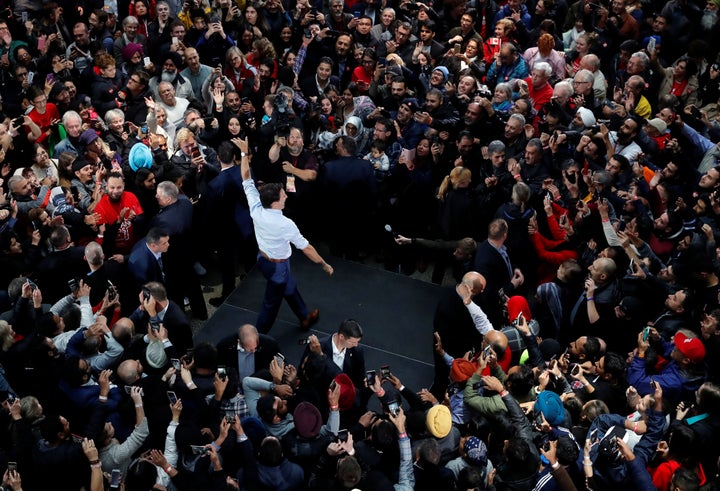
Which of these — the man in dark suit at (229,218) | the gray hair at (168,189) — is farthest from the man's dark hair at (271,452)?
the man in dark suit at (229,218)

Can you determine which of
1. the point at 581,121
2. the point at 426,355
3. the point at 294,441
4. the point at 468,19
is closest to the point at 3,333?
the point at 294,441

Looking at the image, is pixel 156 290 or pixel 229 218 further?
pixel 229 218

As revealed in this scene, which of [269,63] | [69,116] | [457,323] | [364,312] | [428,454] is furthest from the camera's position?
[269,63]

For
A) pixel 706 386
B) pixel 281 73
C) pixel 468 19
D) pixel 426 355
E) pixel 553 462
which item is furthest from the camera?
pixel 468 19

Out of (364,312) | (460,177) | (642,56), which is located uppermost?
(642,56)

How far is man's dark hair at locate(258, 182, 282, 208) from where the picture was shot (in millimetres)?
6895

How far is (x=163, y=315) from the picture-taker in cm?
656

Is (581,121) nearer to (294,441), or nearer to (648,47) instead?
(648,47)

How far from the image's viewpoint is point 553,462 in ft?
17.1

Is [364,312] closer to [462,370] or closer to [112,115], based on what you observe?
[462,370]

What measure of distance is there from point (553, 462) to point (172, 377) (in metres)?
2.69

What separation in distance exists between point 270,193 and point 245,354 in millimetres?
1409

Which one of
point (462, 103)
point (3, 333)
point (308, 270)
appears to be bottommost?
point (308, 270)

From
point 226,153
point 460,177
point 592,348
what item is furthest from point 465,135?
point 592,348
